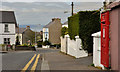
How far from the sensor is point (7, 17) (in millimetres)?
41906

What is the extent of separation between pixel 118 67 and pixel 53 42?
72.3m

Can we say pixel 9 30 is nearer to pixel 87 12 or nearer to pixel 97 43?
pixel 87 12

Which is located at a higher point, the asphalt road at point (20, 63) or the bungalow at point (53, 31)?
the bungalow at point (53, 31)

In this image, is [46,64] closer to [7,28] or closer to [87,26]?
[87,26]

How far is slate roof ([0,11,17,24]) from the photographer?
41275mm

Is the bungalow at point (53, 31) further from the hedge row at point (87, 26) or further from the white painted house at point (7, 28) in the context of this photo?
the hedge row at point (87, 26)

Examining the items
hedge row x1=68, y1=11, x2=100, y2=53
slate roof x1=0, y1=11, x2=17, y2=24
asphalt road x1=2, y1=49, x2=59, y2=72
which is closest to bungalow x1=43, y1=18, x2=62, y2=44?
slate roof x1=0, y1=11, x2=17, y2=24

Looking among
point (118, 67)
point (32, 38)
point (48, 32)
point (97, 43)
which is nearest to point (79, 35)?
point (97, 43)

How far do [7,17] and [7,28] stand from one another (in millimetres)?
2319

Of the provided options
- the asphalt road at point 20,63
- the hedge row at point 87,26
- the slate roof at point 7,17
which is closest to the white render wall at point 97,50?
the asphalt road at point 20,63

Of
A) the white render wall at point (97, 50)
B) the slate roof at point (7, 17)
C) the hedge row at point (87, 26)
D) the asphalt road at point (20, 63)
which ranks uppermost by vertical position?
the slate roof at point (7, 17)

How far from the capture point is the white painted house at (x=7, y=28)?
40469 mm

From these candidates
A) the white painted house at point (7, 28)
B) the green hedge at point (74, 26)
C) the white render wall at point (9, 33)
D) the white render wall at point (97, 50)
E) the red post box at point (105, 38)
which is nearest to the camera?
the red post box at point (105, 38)

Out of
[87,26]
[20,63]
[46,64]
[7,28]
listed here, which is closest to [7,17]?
[7,28]
